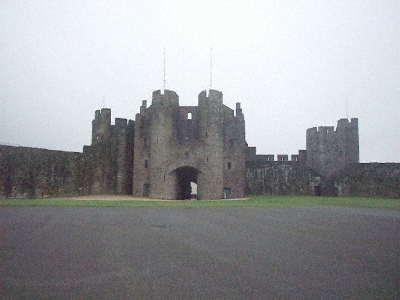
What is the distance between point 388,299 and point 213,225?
8.05m

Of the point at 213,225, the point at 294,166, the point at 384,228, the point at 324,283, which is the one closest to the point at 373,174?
the point at 294,166

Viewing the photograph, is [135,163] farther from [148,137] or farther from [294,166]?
[294,166]

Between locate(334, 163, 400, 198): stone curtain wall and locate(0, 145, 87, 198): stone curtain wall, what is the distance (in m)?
28.8

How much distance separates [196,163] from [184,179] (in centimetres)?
577

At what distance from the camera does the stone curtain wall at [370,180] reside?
36344 mm

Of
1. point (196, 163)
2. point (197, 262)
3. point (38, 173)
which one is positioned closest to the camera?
point (197, 262)

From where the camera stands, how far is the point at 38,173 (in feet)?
99.8

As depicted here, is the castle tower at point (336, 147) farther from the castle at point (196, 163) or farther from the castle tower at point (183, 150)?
the castle tower at point (183, 150)

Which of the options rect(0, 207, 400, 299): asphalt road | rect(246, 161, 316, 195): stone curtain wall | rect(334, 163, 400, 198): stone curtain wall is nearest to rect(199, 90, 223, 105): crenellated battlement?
rect(246, 161, 316, 195): stone curtain wall

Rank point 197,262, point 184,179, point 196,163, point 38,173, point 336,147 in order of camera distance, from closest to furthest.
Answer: point 197,262 < point 38,173 < point 196,163 < point 184,179 < point 336,147

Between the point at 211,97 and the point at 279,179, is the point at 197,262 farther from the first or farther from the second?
the point at 279,179

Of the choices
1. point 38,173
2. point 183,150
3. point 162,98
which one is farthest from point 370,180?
point 38,173

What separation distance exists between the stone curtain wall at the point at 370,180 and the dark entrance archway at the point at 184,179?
1674cm

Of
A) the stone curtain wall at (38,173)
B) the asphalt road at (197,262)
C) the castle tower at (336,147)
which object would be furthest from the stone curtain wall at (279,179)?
the asphalt road at (197,262)
